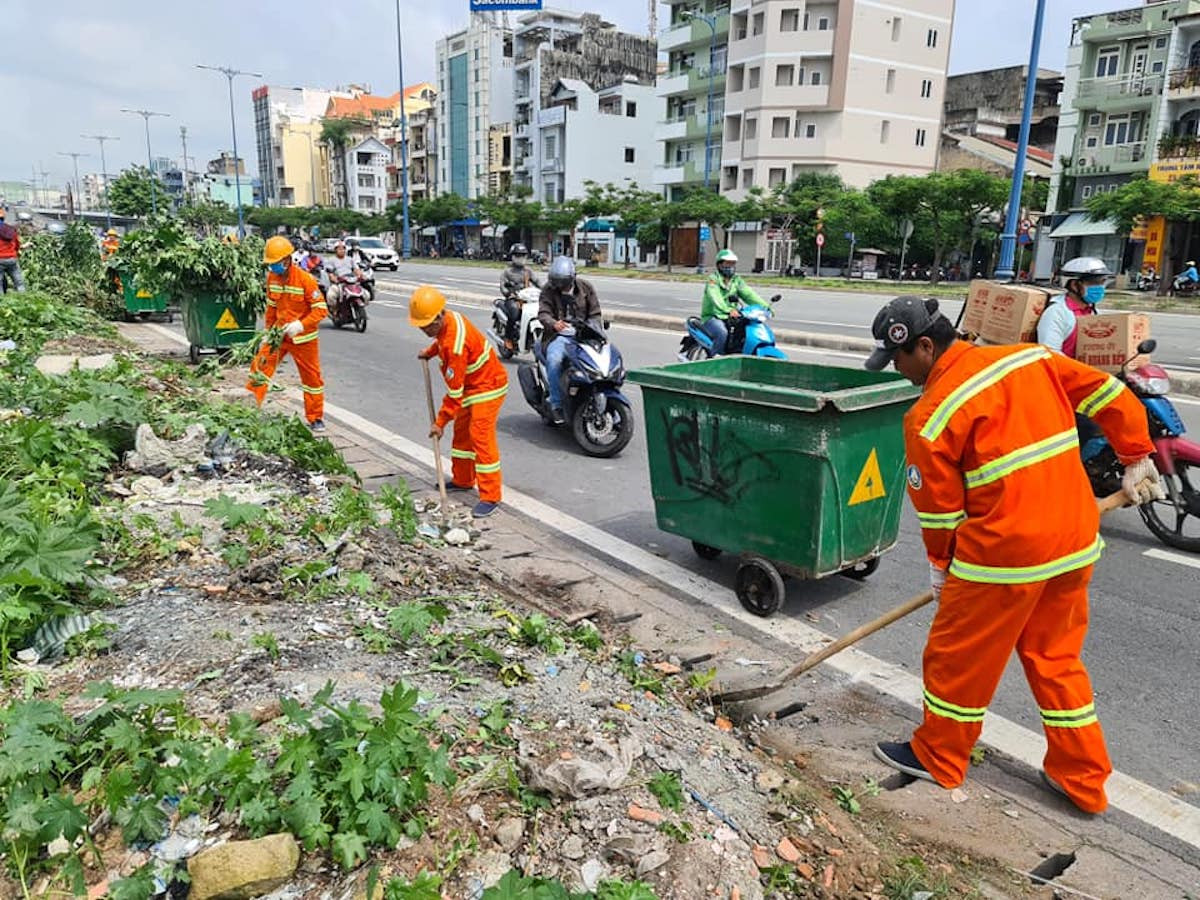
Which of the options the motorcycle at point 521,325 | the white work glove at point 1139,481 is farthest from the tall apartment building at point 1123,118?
the white work glove at point 1139,481

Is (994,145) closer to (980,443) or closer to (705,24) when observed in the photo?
(705,24)

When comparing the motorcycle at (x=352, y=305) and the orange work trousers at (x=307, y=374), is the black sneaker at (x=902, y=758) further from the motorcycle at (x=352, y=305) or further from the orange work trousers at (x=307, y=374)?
the motorcycle at (x=352, y=305)

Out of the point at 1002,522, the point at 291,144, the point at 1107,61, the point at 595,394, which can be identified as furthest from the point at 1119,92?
the point at 291,144

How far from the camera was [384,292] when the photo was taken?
82.0 ft

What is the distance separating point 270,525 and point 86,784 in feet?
7.61

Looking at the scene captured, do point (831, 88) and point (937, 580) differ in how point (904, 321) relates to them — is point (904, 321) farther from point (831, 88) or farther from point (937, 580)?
point (831, 88)

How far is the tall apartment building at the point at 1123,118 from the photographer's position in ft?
113

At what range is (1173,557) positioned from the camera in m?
5.23

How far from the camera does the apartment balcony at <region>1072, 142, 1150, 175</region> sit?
36.6 metres

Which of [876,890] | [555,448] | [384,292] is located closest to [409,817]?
[876,890]

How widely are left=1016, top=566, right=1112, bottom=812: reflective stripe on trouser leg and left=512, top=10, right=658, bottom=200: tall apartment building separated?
6846cm

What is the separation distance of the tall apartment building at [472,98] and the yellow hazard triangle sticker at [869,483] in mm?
75413

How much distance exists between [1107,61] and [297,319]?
137 ft

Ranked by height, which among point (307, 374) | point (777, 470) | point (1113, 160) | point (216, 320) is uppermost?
point (1113, 160)
